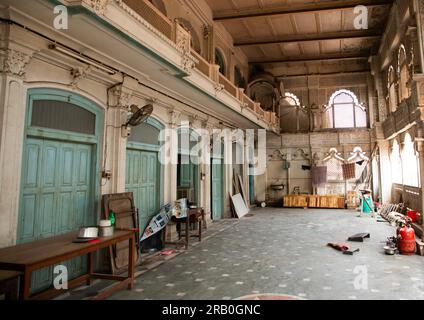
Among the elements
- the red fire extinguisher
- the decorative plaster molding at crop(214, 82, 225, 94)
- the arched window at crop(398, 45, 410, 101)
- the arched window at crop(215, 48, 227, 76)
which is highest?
the arched window at crop(215, 48, 227, 76)

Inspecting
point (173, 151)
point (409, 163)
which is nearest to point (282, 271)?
point (173, 151)

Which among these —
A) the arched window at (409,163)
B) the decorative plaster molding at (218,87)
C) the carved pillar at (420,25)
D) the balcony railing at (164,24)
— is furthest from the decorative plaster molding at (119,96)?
the arched window at (409,163)

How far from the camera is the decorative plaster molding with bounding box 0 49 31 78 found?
4004 mm

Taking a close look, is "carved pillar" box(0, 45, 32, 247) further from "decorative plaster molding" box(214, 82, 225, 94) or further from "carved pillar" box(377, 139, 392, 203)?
"carved pillar" box(377, 139, 392, 203)

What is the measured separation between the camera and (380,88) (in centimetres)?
1425

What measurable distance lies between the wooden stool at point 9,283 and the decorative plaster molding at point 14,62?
2680 mm

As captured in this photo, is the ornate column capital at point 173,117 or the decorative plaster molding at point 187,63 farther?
the ornate column capital at point 173,117

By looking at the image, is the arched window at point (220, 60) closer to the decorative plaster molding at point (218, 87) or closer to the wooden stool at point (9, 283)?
the decorative plaster molding at point (218, 87)

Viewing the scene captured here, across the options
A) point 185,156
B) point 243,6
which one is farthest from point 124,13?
point 243,6

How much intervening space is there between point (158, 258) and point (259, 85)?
12356mm

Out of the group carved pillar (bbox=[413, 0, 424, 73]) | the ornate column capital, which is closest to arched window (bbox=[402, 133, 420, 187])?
carved pillar (bbox=[413, 0, 424, 73])

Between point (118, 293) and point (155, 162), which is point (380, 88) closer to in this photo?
point (155, 162)

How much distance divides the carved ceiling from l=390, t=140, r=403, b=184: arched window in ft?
16.3

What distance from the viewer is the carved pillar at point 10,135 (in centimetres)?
396
